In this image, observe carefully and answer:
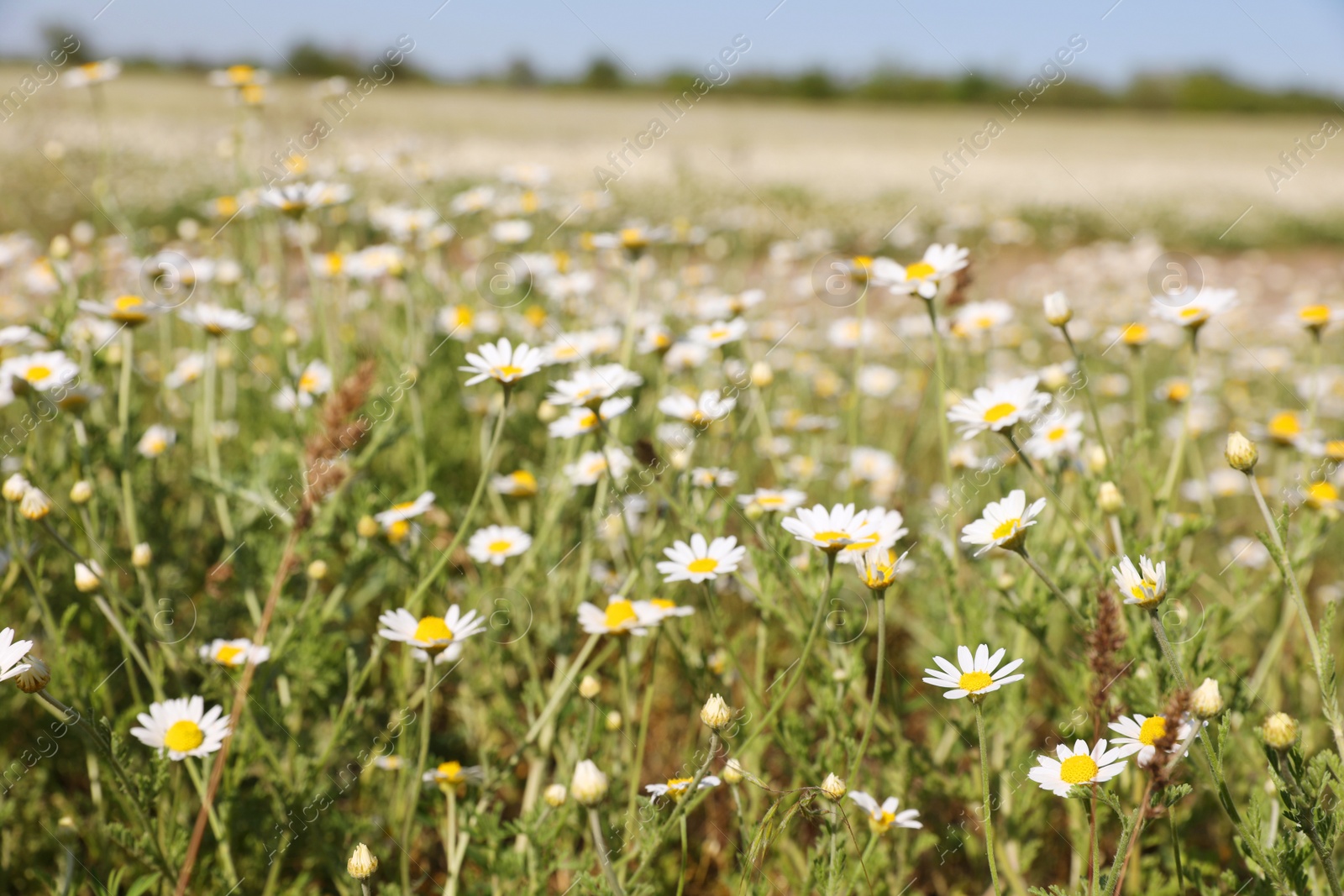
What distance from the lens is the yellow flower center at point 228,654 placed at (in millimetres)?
1501

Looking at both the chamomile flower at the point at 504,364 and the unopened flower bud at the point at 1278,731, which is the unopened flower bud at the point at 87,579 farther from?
the unopened flower bud at the point at 1278,731

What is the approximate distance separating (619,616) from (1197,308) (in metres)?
1.19

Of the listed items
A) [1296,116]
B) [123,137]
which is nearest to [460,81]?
[123,137]

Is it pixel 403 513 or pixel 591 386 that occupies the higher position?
pixel 591 386

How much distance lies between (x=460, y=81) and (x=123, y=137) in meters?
32.1

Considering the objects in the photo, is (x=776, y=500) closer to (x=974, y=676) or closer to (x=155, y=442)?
(x=974, y=676)

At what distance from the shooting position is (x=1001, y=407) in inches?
55.2

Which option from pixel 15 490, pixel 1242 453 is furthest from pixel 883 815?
pixel 15 490

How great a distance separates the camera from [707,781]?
1205 millimetres

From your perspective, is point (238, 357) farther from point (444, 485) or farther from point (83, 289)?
point (444, 485)

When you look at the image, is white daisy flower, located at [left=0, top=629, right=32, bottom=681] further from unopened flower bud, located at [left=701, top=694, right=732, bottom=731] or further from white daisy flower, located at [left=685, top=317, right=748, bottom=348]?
white daisy flower, located at [left=685, top=317, right=748, bottom=348]

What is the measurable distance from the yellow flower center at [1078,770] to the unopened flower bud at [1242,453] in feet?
1.44

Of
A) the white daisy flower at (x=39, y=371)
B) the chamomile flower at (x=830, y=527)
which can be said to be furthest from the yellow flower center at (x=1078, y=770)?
the white daisy flower at (x=39, y=371)

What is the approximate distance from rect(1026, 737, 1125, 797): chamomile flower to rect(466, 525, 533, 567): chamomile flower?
995 mm
